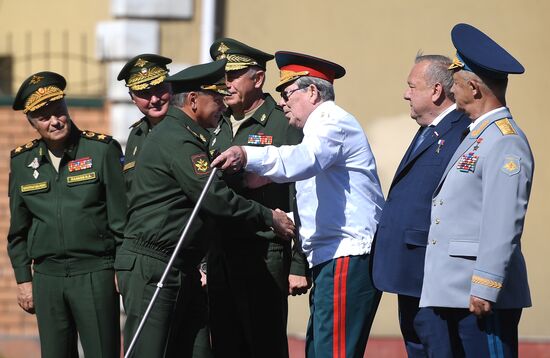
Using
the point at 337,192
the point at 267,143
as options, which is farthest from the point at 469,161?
the point at 267,143

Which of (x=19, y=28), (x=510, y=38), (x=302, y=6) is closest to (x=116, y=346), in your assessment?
(x=302, y=6)

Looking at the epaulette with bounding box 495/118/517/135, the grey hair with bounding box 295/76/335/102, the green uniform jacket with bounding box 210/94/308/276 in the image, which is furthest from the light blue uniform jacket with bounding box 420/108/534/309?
the green uniform jacket with bounding box 210/94/308/276

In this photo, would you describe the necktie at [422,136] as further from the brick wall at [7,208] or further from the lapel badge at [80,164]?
the brick wall at [7,208]

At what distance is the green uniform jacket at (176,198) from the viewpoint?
5973 mm

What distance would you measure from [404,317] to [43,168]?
7.88ft

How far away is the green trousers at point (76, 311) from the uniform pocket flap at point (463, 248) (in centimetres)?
235

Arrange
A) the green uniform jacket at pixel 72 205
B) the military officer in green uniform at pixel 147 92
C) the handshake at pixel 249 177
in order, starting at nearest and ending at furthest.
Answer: the handshake at pixel 249 177, the green uniform jacket at pixel 72 205, the military officer in green uniform at pixel 147 92

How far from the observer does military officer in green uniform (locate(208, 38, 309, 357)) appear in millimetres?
6512

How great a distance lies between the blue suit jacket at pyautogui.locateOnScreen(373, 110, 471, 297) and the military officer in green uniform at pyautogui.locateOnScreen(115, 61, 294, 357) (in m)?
0.70

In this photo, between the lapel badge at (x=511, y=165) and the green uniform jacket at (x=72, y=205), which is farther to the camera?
the green uniform jacket at (x=72, y=205)

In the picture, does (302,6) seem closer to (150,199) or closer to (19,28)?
(19,28)

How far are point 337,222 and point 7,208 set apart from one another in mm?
4619

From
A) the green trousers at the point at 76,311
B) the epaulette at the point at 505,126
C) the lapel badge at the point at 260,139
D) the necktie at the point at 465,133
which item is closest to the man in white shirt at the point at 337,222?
the lapel badge at the point at 260,139

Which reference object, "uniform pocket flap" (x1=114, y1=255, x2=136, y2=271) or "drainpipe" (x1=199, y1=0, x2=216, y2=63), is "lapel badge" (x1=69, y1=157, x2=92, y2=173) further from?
"drainpipe" (x1=199, y1=0, x2=216, y2=63)
